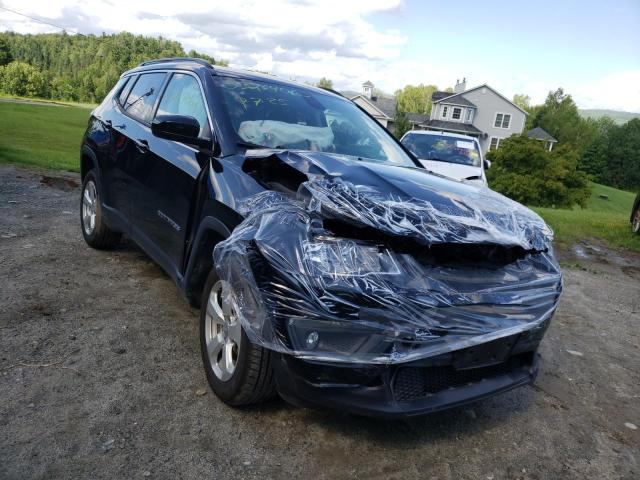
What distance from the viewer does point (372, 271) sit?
2191mm

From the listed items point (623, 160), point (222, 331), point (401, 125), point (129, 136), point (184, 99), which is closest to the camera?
point (222, 331)

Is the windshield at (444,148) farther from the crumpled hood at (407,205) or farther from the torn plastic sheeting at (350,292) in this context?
the torn plastic sheeting at (350,292)

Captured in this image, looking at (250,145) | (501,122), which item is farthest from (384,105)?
(250,145)

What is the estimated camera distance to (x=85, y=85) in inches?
4205

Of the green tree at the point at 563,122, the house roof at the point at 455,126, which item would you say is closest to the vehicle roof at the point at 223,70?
the house roof at the point at 455,126

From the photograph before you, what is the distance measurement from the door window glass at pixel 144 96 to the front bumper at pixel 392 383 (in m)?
2.76

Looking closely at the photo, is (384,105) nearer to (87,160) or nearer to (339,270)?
(87,160)

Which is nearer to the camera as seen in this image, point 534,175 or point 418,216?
point 418,216

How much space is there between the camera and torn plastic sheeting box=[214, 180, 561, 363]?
2.16 meters

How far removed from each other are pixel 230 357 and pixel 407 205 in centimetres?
123

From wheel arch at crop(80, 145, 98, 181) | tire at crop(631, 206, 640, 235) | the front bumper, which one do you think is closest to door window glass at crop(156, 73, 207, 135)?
wheel arch at crop(80, 145, 98, 181)

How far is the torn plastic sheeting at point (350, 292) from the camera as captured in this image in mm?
2164

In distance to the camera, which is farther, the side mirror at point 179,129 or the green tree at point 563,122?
the green tree at point 563,122

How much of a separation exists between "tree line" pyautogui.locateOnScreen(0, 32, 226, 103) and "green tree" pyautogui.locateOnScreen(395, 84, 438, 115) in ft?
194
